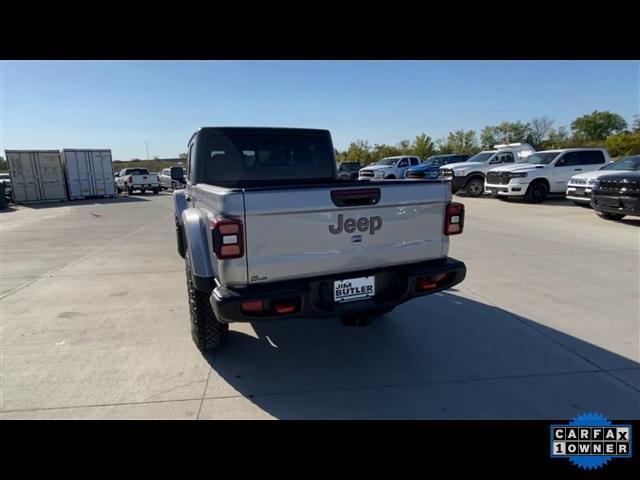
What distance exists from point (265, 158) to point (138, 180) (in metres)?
24.6

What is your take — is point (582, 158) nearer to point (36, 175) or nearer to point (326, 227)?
point (326, 227)

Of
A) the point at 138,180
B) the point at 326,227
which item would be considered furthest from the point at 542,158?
the point at 138,180

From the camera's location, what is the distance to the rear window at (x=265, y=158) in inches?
155

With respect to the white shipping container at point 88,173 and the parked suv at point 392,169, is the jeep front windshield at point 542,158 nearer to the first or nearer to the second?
the parked suv at point 392,169

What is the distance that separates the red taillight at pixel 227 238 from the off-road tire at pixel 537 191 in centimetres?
1445

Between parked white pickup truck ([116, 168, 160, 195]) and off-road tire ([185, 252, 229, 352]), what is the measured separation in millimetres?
25310

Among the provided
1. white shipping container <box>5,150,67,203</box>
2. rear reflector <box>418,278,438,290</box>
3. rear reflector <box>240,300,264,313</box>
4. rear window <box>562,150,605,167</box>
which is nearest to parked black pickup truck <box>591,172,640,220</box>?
rear window <box>562,150,605,167</box>

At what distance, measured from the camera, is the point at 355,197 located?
2.60m

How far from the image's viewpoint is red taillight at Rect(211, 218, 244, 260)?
231 cm

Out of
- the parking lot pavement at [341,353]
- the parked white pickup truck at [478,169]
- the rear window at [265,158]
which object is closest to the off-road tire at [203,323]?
the parking lot pavement at [341,353]
